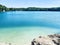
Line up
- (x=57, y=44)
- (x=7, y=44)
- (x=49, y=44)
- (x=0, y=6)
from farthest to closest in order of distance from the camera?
(x=0, y=6)
(x=7, y=44)
(x=57, y=44)
(x=49, y=44)

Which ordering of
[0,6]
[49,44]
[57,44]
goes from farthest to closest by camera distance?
1. [0,6]
2. [57,44]
3. [49,44]

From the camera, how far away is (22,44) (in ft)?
36.5

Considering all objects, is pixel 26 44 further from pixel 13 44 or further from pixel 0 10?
pixel 0 10

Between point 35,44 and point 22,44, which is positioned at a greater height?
point 35,44

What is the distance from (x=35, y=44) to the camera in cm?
786

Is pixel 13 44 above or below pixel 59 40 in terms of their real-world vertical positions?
below

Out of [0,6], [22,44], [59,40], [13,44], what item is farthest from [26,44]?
[0,6]

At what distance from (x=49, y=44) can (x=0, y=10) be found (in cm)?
8431

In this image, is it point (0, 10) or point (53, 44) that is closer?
point (53, 44)

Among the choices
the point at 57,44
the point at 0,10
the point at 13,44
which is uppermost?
the point at 57,44

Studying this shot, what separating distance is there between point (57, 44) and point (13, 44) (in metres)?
4.18

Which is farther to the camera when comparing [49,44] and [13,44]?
[13,44]

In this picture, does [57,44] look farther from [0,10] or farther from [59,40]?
[0,10]

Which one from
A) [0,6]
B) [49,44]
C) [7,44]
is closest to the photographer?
[49,44]
